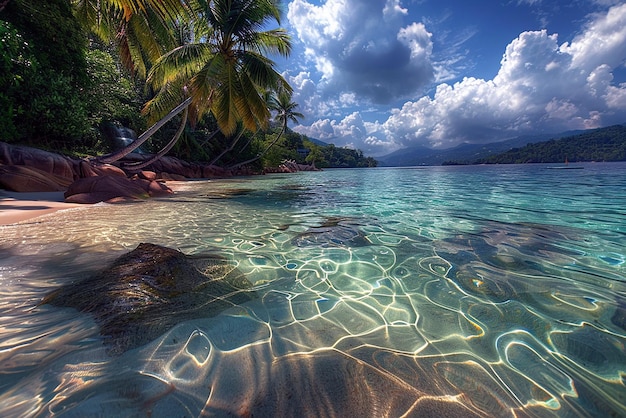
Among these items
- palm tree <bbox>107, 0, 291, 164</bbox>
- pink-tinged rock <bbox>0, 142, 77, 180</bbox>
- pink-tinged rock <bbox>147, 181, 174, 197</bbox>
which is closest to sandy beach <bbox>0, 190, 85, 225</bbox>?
pink-tinged rock <bbox>0, 142, 77, 180</bbox>

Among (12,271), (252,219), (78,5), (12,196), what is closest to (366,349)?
(12,271)

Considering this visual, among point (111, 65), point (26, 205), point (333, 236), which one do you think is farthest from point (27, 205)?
point (111, 65)

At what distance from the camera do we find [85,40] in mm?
10094

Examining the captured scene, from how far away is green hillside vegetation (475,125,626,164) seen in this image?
67.9m

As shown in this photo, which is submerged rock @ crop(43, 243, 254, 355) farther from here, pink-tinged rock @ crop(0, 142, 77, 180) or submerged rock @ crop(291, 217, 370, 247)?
pink-tinged rock @ crop(0, 142, 77, 180)

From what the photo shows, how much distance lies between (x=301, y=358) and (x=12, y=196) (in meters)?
8.46

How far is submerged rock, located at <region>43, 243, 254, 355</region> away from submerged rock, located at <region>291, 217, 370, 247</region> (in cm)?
131

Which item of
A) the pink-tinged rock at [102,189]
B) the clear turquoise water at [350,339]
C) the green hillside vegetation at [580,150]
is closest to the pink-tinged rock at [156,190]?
the pink-tinged rock at [102,189]

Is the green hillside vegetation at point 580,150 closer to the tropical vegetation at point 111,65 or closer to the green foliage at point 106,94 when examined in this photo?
the tropical vegetation at point 111,65

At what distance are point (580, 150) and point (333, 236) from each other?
341ft

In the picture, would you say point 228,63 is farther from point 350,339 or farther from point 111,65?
point 350,339

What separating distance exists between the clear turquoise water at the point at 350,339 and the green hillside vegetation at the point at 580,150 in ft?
297

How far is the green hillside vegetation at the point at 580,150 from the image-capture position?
2675 inches

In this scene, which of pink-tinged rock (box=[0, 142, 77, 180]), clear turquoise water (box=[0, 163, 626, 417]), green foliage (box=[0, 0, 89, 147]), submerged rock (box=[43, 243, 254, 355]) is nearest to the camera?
clear turquoise water (box=[0, 163, 626, 417])
